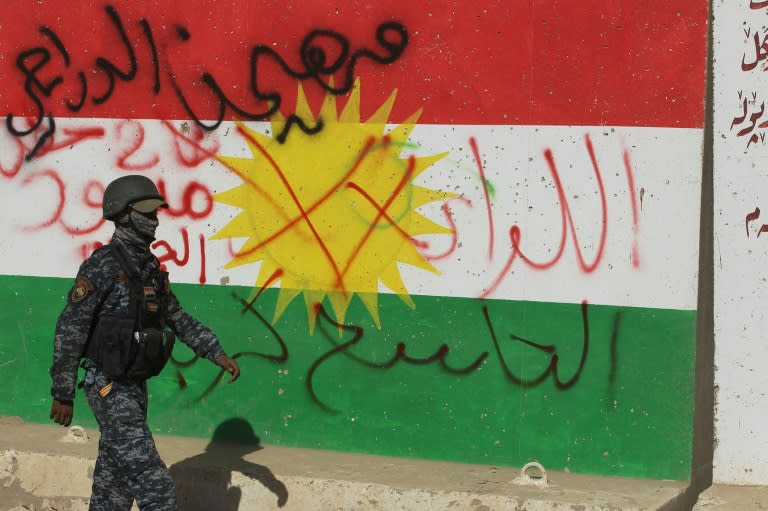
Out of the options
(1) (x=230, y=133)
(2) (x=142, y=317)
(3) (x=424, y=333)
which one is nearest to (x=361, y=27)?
(1) (x=230, y=133)

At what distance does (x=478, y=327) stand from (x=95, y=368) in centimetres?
194

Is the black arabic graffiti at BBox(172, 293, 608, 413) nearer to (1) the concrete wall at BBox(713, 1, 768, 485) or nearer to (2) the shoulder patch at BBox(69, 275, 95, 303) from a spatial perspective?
(1) the concrete wall at BBox(713, 1, 768, 485)

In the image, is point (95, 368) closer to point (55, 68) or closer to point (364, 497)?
point (364, 497)

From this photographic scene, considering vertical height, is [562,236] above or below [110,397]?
above

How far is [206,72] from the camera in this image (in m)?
6.96

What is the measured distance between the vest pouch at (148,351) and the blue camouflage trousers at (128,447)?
0.07 m

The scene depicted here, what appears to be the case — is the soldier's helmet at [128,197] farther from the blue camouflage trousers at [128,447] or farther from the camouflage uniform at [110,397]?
the blue camouflage trousers at [128,447]

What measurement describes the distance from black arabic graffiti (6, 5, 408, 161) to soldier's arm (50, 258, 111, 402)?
175cm

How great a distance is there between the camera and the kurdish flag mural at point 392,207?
620 cm

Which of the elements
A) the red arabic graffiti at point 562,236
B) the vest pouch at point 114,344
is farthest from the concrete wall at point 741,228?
the vest pouch at point 114,344

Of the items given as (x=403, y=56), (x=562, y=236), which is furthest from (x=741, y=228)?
(x=403, y=56)

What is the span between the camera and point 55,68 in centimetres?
728

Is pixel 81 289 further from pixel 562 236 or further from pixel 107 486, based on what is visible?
pixel 562 236

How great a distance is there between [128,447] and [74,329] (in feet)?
1.69
